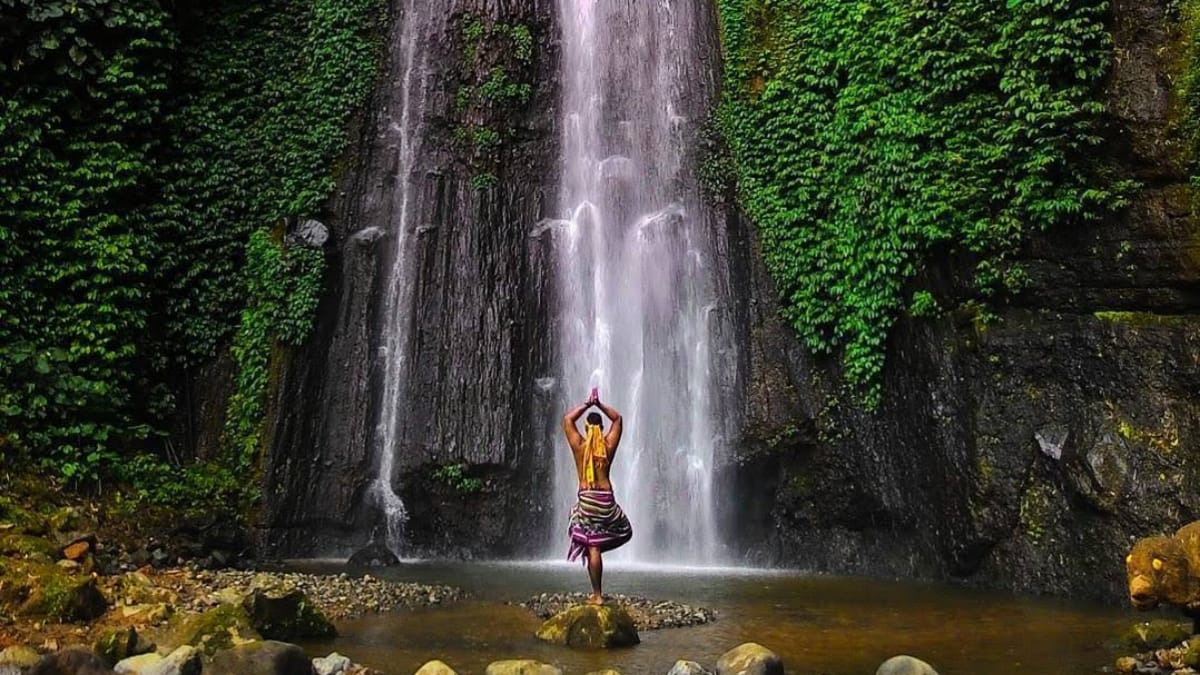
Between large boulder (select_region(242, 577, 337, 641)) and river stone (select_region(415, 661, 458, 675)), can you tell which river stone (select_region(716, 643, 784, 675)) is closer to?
river stone (select_region(415, 661, 458, 675))

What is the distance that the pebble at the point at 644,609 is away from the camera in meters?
8.99

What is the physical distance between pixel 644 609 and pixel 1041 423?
6.21 m

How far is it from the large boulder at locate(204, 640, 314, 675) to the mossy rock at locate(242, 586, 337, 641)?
1063mm

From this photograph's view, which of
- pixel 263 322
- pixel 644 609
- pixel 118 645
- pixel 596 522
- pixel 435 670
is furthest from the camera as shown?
pixel 263 322

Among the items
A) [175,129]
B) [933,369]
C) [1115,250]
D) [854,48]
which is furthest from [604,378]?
[175,129]

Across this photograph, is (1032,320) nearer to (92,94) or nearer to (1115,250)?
(1115,250)

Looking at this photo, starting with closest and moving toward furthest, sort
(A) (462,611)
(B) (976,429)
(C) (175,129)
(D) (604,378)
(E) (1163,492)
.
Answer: (A) (462,611) < (E) (1163,492) < (B) (976,429) < (D) (604,378) < (C) (175,129)

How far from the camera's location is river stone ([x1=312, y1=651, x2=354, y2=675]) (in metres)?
6.88

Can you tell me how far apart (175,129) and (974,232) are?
43.9 feet

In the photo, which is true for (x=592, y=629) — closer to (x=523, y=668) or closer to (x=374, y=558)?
(x=523, y=668)

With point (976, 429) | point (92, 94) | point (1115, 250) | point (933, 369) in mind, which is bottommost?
point (976, 429)


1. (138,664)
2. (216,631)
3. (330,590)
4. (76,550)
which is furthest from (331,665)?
(76,550)

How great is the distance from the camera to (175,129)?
17.4 meters

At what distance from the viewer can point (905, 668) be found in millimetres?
6492
